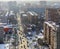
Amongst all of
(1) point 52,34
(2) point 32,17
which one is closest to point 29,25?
(2) point 32,17

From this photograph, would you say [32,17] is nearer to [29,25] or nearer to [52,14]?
[29,25]

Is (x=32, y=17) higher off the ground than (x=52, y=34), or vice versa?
(x=32, y=17)

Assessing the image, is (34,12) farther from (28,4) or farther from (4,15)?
(4,15)

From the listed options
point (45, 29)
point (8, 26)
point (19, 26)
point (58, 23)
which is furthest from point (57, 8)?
point (8, 26)

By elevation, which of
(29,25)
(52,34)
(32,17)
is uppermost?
(32,17)

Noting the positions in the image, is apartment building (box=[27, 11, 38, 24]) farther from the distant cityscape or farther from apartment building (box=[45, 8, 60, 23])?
apartment building (box=[45, 8, 60, 23])

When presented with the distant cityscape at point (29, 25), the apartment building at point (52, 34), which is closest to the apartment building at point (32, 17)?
the distant cityscape at point (29, 25)

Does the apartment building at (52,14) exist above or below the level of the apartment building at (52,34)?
above

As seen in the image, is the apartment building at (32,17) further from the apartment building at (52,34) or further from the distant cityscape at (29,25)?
the apartment building at (52,34)

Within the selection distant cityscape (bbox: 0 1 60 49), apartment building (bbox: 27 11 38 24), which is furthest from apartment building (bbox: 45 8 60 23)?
apartment building (bbox: 27 11 38 24)
